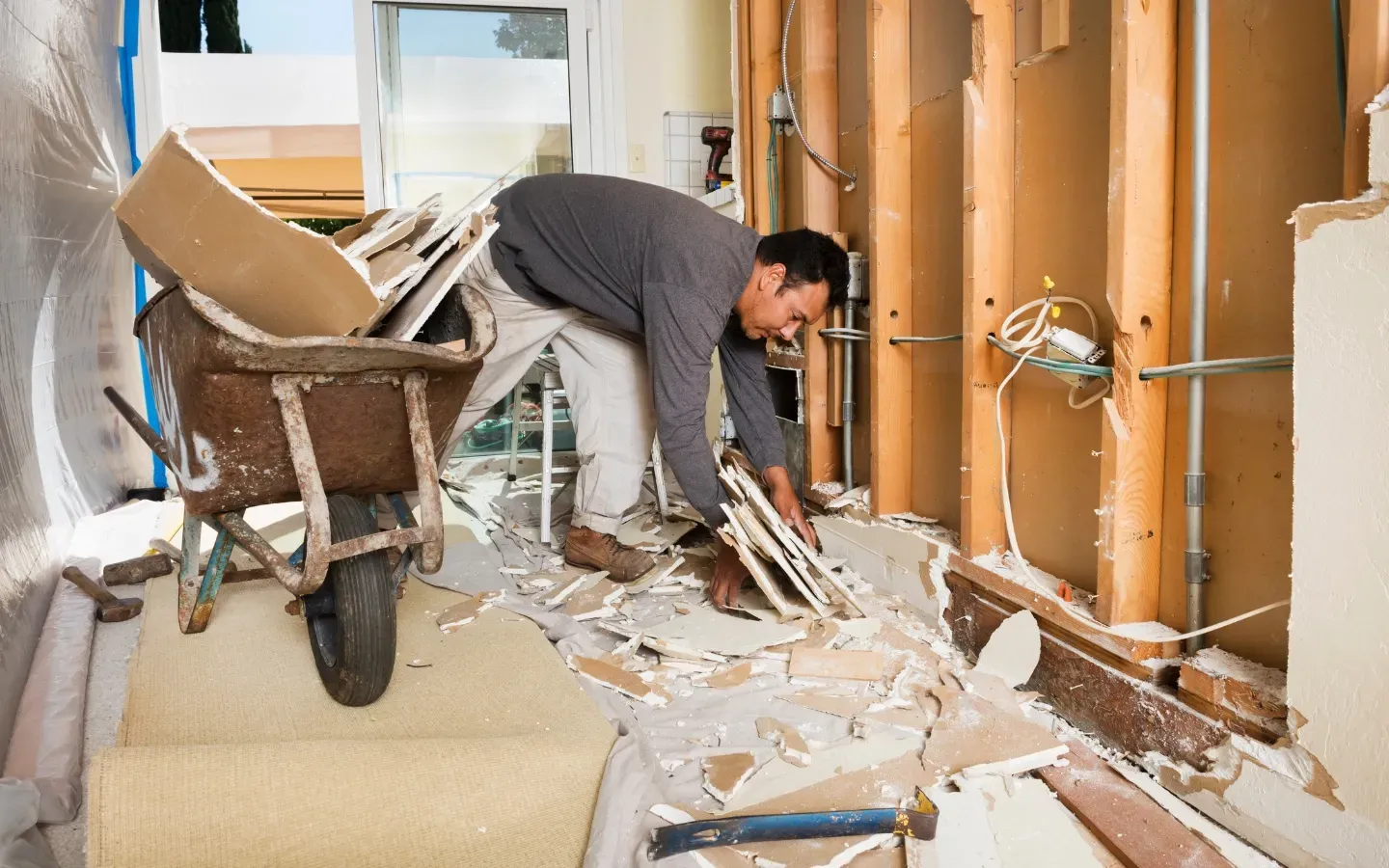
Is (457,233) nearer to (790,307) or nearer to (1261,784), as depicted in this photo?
(790,307)

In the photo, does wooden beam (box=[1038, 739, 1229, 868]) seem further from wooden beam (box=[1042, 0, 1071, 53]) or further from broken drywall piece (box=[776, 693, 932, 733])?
wooden beam (box=[1042, 0, 1071, 53])

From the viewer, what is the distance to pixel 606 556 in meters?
2.87

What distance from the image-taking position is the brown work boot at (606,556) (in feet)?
9.13

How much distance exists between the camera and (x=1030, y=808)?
1525 millimetres

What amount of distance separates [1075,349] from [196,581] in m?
2.13

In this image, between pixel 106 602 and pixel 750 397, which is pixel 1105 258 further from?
pixel 106 602

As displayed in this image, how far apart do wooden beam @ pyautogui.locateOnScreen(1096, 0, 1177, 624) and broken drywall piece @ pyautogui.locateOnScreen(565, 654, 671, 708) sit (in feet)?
3.19

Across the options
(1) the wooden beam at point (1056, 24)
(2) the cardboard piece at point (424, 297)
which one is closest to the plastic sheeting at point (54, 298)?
(2) the cardboard piece at point (424, 297)

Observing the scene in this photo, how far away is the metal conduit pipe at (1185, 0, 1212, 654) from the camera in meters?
1.51

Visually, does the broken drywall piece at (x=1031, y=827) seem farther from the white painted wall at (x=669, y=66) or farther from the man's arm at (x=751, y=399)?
the white painted wall at (x=669, y=66)

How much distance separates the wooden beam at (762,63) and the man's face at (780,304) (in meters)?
0.96

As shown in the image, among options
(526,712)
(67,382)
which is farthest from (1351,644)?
(67,382)

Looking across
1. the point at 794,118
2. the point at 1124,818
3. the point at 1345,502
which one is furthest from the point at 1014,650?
the point at 794,118

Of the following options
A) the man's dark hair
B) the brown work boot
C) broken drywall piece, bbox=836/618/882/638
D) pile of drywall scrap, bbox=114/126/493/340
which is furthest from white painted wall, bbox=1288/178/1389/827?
the brown work boot
